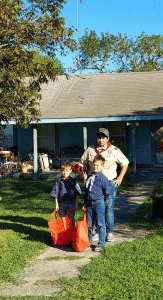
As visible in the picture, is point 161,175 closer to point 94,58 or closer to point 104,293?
point 104,293

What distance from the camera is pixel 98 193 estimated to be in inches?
234

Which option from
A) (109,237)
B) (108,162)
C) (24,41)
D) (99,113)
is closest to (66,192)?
(108,162)

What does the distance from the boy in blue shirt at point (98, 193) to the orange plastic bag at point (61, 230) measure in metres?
0.37

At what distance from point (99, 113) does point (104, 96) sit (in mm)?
2406

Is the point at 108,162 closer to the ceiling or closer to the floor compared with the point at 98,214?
closer to the ceiling

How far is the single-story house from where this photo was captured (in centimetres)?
1625

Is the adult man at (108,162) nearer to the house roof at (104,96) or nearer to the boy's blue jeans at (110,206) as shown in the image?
the boy's blue jeans at (110,206)

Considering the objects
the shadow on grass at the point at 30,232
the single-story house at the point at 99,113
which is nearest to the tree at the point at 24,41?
the shadow on grass at the point at 30,232

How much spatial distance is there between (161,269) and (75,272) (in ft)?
3.69

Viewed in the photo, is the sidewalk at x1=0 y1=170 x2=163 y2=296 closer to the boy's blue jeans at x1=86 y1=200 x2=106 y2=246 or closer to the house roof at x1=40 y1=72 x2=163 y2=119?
the boy's blue jeans at x1=86 y1=200 x2=106 y2=246

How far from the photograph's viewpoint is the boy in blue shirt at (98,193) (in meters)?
5.96

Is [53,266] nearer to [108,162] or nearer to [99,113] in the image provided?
[108,162]

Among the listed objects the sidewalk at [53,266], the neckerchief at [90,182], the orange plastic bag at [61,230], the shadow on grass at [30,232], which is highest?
the neckerchief at [90,182]

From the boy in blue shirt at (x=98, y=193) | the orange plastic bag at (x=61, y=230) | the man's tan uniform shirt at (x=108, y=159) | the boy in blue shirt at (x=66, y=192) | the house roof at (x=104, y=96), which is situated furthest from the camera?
the house roof at (x=104, y=96)
